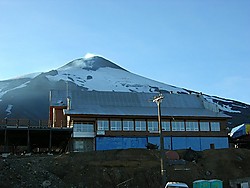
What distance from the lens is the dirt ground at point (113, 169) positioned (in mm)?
41250

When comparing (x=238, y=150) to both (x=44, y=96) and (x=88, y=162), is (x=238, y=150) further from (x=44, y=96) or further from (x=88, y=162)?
(x=44, y=96)

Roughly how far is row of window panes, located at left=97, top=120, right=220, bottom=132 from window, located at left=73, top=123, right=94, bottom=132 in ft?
3.63

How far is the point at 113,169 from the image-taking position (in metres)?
45.4

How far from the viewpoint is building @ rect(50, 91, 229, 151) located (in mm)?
60469

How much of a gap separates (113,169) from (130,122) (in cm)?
1734

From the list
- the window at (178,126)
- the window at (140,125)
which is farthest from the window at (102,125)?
the window at (178,126)

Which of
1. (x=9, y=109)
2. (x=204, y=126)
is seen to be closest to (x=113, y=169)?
(x=204, y=126)

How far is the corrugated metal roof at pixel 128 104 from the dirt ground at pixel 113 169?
11.5 meters

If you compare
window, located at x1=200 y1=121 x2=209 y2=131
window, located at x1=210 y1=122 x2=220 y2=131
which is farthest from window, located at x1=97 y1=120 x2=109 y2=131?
window, located at x1=210 y1=122 x2=220 y2=131

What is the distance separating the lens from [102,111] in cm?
6269

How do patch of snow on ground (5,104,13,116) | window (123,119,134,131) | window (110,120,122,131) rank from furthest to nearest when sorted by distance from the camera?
patch of snow on ground (5,104,13,116), window (123,119,134,131), window (110,120,122,131)

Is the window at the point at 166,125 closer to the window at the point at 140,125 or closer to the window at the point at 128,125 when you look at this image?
the window at the point at 140,125

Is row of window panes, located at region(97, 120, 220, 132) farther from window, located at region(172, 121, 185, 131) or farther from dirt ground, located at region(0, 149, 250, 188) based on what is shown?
dirt ground, located at region(0, 149, 250, 188)

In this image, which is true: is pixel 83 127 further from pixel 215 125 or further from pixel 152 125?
pixel 215 125
